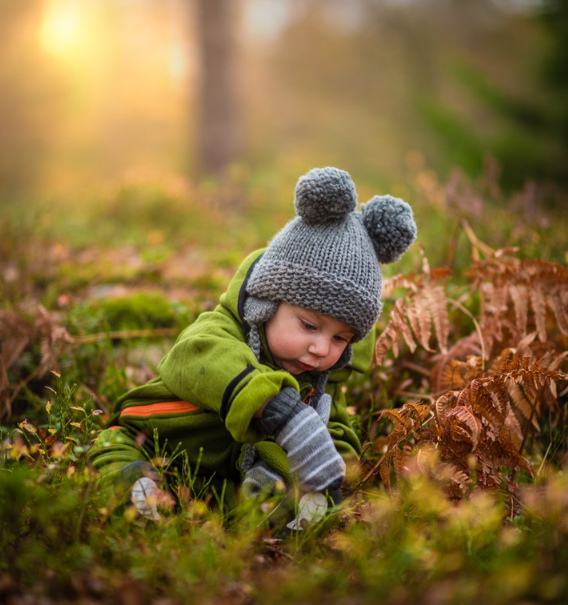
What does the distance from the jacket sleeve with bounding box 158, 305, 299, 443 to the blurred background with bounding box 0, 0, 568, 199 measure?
1041cm

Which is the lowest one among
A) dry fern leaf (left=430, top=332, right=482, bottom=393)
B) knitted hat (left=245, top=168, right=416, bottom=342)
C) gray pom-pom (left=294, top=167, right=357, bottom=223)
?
dry fern leaf (left=430, top=332, right=482, bottom=393)

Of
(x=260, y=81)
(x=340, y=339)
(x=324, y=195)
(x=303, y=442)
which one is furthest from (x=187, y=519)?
(x=260, y=81)

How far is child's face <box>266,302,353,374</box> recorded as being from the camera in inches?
101

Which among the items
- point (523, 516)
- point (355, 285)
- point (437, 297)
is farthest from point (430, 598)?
point (437, 297)

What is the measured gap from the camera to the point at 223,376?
93.7 inches

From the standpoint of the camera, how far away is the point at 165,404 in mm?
2707

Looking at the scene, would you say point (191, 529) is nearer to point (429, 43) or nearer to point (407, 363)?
point (407, 363)

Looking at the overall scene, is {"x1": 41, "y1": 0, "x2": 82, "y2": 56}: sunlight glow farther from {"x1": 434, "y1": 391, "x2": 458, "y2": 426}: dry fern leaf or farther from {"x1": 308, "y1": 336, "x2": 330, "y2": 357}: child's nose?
{"x1": 434, "y1": 391, "x2": 458, "y2": 426}: dry fern leaf

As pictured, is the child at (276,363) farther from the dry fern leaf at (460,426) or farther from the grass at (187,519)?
the dry fern leaf at (460,426)

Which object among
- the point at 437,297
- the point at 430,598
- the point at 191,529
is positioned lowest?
the point at 191,529

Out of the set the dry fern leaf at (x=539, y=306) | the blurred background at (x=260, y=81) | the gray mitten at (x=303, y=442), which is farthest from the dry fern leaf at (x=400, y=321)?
the blurred background at (x=260, y=81)

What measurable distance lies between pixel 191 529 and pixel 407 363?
6.09ft

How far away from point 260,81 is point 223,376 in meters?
23.9

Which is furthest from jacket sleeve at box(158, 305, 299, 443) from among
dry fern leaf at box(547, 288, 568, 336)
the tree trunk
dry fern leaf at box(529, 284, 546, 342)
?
the tree trunk
